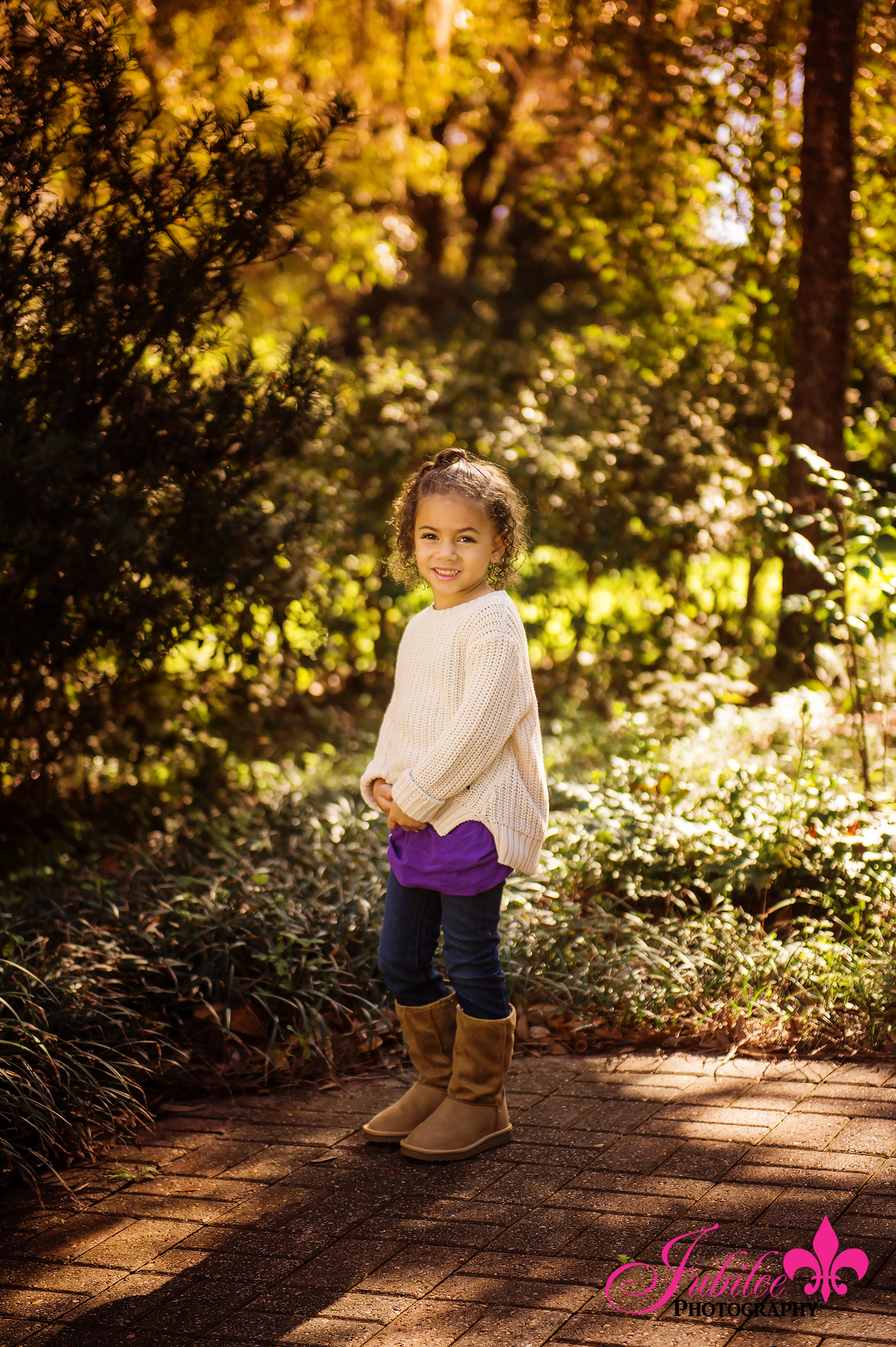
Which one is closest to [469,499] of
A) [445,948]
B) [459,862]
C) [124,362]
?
[459,862]

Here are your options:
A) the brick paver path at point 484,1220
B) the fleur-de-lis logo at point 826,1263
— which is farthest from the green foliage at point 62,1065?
the fleur-de-lis logo at point 826,1263

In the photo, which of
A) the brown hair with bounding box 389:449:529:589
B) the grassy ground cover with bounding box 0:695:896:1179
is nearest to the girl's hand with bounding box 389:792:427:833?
the brown hair with bounding box 389:449:529:589

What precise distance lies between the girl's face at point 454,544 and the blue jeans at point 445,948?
0.75 m

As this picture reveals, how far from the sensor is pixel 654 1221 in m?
2.64

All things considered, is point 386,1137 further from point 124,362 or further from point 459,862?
point 124,362

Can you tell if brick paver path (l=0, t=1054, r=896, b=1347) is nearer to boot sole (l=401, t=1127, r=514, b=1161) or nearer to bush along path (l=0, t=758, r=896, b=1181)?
boot sole (l=401, t=1127, r=514, b=1161)

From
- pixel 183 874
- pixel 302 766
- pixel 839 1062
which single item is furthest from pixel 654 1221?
pixel 302 766

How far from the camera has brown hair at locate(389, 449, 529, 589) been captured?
3012mm

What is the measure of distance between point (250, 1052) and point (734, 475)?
504 centimetres

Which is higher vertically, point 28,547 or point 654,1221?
point 28,547

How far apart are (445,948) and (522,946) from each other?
112cm

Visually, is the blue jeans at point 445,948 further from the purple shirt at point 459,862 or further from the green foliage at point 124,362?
the green foliage at point 124,362

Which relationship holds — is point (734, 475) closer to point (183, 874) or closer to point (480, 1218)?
point (183, 874)

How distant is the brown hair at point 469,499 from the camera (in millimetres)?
3012
